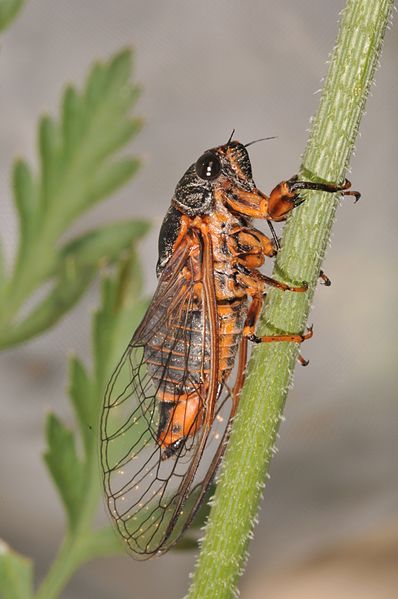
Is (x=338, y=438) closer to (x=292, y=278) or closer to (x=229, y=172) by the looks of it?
(x=229, y=172)

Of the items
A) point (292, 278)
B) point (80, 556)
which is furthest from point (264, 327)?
point (80, 556)

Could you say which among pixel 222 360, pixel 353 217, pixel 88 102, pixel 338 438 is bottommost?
pixel 222 360

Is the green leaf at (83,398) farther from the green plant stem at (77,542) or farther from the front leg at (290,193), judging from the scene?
the front leg at (290,193)

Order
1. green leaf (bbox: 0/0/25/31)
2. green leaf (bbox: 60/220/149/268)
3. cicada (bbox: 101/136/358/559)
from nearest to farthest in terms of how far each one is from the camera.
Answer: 1. cicada (bbox: 101/136/358/559)
2. green leaf (bbox: 0/0/25/31)
3. green leaf (bbox: 60/220/149/268)

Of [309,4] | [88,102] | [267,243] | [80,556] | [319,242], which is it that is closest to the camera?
[319,242]

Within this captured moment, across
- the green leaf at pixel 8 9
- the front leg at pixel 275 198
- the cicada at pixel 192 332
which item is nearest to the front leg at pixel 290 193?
the front leg at pixel 275 198

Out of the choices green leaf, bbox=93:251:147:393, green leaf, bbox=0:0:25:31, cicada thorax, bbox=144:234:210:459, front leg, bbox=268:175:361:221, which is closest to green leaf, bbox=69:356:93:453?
green leaf, bbox=93:251:147:393

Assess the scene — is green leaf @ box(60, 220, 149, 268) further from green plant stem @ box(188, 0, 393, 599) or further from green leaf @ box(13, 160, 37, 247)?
green plant stem @ box(188, 0, 393, 599)
